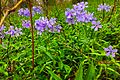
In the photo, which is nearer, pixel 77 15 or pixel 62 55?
A: pixel 62 55

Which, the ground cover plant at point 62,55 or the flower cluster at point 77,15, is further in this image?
the flower cluster at point 77,15

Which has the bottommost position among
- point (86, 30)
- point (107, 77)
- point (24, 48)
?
point (107, 77)

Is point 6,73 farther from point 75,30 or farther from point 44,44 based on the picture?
point 75,30

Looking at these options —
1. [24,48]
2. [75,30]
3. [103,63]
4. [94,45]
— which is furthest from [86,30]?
[103,63]

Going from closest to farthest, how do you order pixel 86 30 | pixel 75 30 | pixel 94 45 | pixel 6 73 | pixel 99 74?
pixel 99 74, pixel 6 73, pixel 94 45, pixel 86 30, pixel 75 30

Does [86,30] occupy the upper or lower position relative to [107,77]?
upper

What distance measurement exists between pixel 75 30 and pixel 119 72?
1.51 metres

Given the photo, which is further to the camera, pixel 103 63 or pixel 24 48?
pixel 24 48

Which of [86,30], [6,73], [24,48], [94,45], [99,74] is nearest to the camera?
[99,74]

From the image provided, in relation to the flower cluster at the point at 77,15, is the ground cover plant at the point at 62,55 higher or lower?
lower

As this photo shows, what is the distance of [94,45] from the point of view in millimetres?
3344

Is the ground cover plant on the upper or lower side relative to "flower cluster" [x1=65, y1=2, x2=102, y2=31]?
lower

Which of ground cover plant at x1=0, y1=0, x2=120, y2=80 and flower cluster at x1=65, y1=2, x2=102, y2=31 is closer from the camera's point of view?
ground cover plant at x1=0, y1=0, x2=120, y2=80

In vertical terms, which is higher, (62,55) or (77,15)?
(77,15)
